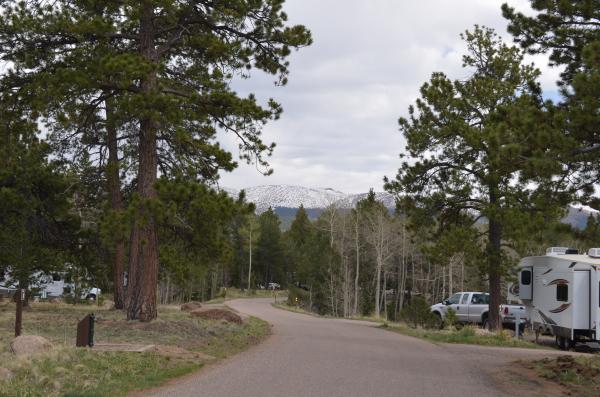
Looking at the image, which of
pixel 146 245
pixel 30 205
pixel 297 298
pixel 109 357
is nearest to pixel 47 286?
pixel 30 205

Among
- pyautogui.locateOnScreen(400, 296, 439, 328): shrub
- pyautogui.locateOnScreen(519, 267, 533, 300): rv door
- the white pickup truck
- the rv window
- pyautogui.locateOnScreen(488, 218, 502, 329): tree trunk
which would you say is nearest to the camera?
the rv window

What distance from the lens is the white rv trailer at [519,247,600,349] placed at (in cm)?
1703

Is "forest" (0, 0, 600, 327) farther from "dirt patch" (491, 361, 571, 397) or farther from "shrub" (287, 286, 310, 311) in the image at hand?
"shrub" (287, 286, 310, 311)

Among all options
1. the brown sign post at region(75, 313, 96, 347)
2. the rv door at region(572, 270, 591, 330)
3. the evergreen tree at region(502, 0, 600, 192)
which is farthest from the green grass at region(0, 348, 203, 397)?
the rv door at region(572, 270, 591, 330)

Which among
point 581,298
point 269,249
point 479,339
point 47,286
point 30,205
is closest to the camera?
point 581,298

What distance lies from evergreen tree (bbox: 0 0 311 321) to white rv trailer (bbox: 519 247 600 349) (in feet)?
30.1

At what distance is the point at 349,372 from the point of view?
1106cm

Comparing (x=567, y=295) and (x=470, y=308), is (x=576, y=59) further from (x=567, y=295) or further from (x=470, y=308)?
(x=470, y=308)

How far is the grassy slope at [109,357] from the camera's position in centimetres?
845

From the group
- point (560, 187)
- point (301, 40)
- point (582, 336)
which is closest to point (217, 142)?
point (301, 40)

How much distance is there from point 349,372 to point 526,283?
1125 cm

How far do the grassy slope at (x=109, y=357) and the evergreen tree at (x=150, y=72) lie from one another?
136 centimetres

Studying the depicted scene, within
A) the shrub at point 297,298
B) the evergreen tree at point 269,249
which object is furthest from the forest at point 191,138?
the evergreen tree at point 269,249

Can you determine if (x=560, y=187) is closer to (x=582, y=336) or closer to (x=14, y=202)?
(x=582, y=336)
